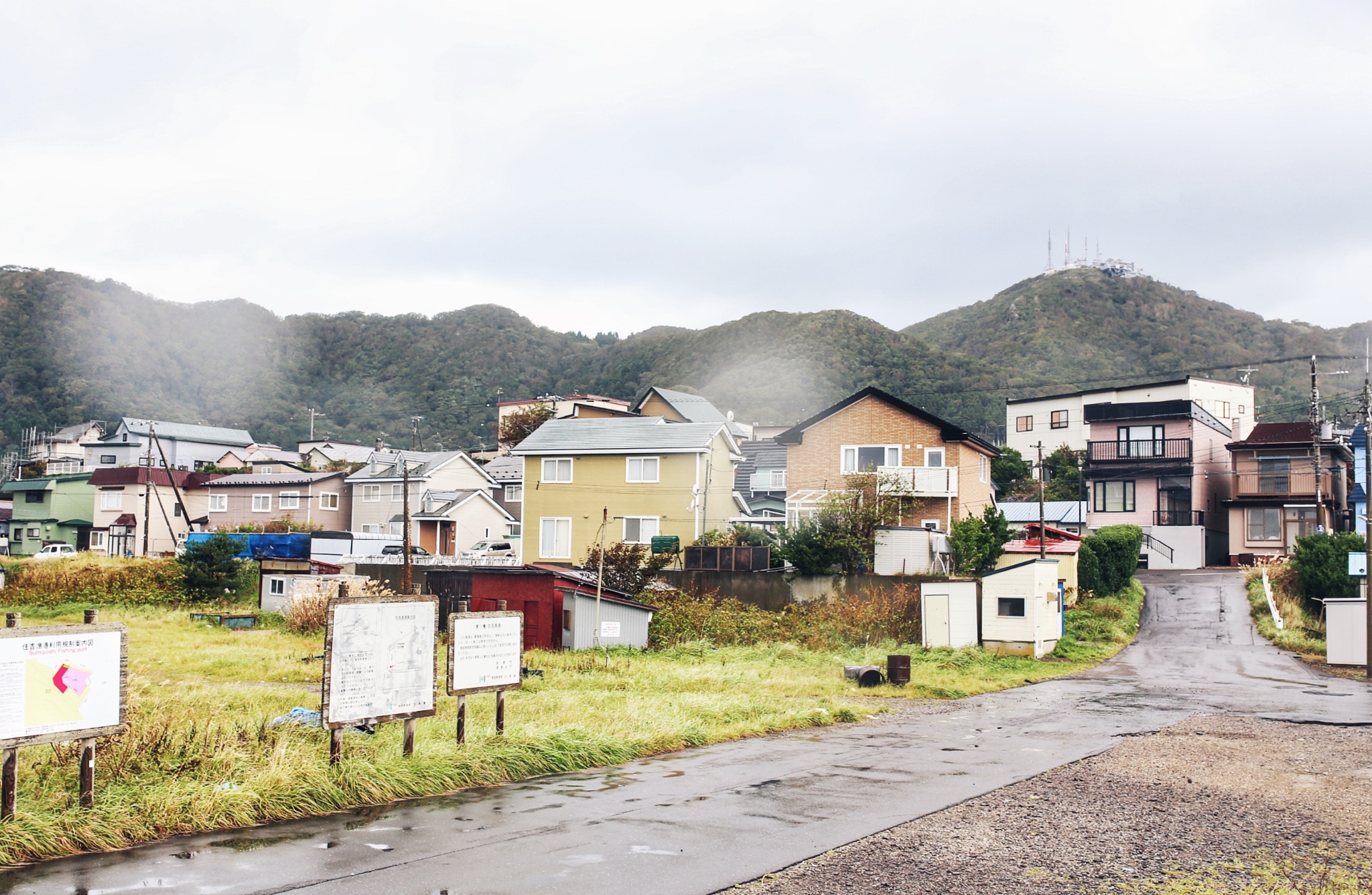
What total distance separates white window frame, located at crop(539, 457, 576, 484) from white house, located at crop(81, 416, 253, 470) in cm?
4343

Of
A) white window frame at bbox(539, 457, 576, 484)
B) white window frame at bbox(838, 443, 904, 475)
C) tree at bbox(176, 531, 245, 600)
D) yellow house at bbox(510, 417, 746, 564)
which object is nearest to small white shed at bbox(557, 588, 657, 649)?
yellow house at bbox(510, 417, 746, 564)

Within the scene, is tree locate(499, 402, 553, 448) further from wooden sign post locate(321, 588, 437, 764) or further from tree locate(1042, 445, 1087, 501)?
wooden sign post locate(321, 588, 437, 764)

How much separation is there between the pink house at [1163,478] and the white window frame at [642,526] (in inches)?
965

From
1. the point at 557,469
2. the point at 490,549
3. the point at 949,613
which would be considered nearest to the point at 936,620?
the point at 949,613

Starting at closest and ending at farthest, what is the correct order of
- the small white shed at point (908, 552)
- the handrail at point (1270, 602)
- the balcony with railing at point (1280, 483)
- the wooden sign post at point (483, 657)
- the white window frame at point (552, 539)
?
the wooden sign post at point (483, 657) < the small white shed at point (908, 552) < the handrail at point (1270, 602) < the white window frame at point (552, 539) < the balcony with railing at point (1280, 483)

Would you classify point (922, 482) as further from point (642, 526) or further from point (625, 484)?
point (625, 484)

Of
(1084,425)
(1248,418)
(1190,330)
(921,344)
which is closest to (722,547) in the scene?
(1084,425)

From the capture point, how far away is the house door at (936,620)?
102 feet

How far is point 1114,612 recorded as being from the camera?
36312 millimetres

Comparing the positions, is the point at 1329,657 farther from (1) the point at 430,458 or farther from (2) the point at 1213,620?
(1) the point at 430,458

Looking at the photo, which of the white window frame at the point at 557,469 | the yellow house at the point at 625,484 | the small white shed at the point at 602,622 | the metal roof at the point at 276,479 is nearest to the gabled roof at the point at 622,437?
the yellow house at the point at 625,484

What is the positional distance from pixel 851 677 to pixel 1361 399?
765 inches

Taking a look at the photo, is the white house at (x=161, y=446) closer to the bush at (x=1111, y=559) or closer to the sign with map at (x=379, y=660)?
the bush at (x=1111, y=559)

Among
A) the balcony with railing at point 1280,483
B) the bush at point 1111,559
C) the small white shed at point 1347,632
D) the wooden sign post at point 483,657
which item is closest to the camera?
the wooden sign post at point 483,657
